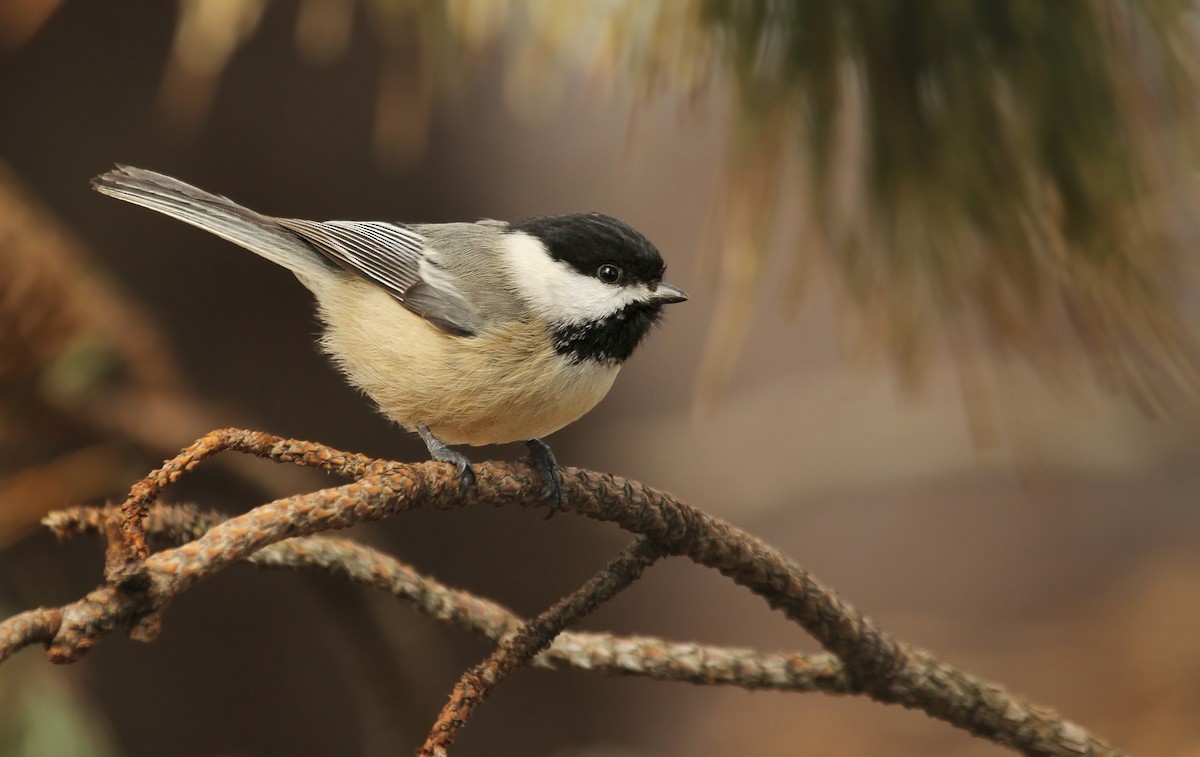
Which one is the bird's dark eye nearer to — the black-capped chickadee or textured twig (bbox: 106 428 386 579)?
the black-capped chickadee

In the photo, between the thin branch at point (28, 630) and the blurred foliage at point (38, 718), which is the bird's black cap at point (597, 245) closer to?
the thin branch at point (28, 630)

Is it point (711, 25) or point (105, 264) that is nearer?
point (711, 25)

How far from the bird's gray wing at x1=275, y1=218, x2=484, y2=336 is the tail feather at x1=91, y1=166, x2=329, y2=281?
2cm

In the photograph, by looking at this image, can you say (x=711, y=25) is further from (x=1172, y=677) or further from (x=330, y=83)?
(x=1172, y=677)

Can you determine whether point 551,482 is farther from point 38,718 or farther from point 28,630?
point 38,718

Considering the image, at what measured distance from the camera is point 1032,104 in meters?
1.32

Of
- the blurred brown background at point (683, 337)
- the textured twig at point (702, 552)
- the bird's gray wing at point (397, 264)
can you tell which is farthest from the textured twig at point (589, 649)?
the blurred brown background at point (683, 337)

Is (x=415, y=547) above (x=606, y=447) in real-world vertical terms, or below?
below

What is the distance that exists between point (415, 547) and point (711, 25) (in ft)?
4.87

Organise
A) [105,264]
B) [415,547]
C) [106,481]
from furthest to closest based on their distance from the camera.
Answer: [415,547]
[105,264]
[106,481]

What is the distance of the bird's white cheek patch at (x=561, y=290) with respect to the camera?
1.28 m

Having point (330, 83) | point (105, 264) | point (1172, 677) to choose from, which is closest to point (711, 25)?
point (330, 83)

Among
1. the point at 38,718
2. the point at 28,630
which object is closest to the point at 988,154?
the point at 28,630

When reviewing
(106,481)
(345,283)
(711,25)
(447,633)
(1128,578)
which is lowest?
(106,481)
